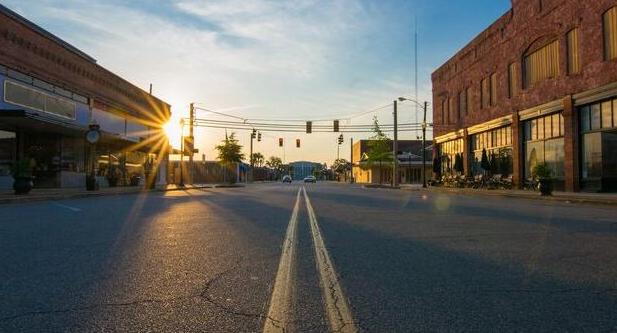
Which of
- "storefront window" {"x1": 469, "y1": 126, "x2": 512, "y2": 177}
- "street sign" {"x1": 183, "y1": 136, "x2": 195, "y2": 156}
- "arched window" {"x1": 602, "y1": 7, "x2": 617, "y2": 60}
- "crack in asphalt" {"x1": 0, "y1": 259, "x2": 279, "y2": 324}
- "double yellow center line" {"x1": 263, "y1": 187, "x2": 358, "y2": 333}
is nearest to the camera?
"double yellow center line" {"x1": 263, "y1": 187, "x2": 358, "y2": 333}

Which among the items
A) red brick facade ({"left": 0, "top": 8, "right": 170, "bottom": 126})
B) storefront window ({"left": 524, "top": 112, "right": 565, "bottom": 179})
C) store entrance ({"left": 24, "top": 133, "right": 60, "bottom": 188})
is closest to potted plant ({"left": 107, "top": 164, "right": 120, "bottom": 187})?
red brick facade ({"left": 0, "top": 8, "right": 170, "bottom": 126})

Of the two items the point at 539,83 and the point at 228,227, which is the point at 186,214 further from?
the point at 539,83

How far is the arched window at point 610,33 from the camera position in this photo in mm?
27219

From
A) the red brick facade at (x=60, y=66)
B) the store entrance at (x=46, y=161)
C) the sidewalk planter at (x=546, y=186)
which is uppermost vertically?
the red brick facade at (x=60, y=66)

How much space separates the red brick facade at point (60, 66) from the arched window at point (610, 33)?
95.2 feet

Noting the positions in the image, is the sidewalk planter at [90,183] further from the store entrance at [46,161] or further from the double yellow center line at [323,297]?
the double yellow center line at [323,297]

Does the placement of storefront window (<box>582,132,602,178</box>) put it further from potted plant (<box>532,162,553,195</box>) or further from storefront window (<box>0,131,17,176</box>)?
storefront window (<box>0,131,17,176</box>)

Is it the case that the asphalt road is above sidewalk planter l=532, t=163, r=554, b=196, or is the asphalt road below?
below

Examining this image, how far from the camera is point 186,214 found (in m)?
15.4

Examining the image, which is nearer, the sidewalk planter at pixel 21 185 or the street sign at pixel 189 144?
the sidewalk planter at pixel 21 185

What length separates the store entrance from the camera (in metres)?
32.2

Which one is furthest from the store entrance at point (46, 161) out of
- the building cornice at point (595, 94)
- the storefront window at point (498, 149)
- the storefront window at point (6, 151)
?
the building cornice at point (595, 94)

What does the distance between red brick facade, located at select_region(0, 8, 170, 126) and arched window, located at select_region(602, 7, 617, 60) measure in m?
29.0

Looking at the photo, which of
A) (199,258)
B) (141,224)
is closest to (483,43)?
(141,224)
